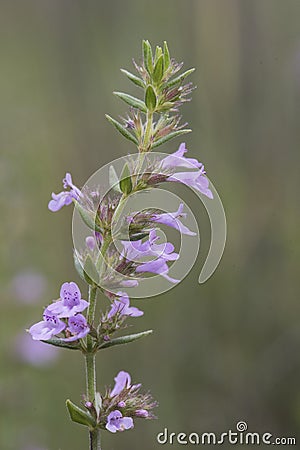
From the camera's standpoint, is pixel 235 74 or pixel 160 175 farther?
Answer: pixel 235 74

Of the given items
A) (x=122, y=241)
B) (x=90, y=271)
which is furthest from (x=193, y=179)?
(x=90, y=271)

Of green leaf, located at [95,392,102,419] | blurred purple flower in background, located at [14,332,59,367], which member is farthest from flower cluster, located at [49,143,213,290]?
blurred purple flower in background, located at [14,332,59,367]

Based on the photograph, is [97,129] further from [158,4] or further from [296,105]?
[296,105]

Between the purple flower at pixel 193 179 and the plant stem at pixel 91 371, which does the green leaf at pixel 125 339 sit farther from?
the purple flower at pixel 193 179

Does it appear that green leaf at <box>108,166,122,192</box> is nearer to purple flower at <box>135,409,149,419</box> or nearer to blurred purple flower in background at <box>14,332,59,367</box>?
purple flower at <box>135,409,149,419</box>

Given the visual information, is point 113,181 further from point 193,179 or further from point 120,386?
point 120,386

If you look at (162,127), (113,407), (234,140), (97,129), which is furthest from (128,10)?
(113,407)

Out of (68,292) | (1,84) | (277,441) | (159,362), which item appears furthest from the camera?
(1,84)

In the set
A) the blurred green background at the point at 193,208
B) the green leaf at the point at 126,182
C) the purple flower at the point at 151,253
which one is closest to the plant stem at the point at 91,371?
the purple flower at the point at 151,253
